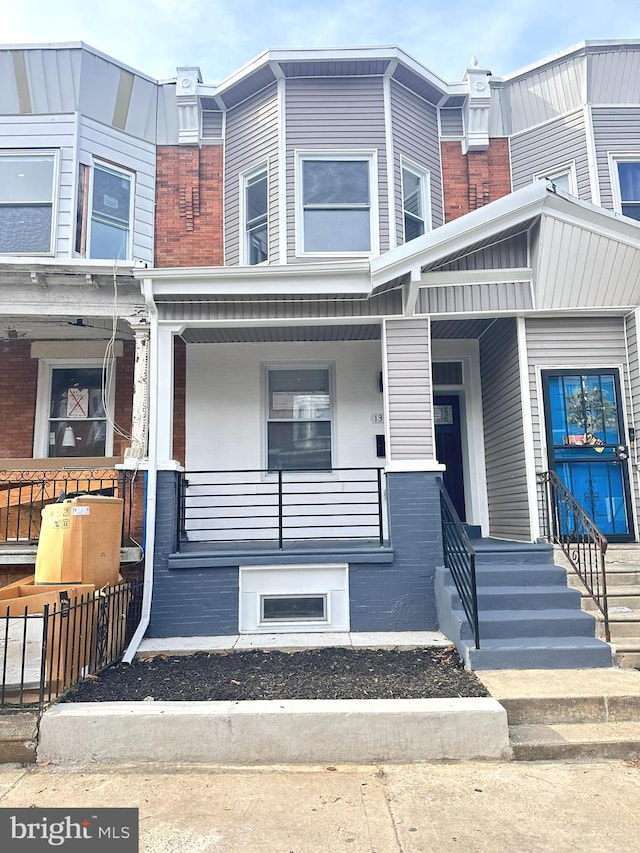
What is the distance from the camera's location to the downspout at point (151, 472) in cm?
624

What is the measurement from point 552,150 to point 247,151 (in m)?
4.58

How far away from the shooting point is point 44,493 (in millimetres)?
6809

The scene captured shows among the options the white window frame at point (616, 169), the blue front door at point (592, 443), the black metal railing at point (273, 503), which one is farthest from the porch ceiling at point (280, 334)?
the white window frame at point (616, 169)

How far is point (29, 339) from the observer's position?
867 cm

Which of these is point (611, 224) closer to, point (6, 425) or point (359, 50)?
point (359, 50)

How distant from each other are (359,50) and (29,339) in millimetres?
6143

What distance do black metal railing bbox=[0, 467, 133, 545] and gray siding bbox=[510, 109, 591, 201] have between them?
23.9 feet

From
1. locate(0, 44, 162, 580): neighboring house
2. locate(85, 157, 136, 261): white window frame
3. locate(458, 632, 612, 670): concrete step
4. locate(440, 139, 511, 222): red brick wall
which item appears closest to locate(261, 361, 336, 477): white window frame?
locate(0, 44, 162, 580): neighboring house

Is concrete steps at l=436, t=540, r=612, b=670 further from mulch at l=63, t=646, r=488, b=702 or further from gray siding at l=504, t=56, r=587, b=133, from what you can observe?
gray siding at l=504, t=56, r=587, b=133

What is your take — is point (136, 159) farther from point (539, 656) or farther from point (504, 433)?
point (539, 656)

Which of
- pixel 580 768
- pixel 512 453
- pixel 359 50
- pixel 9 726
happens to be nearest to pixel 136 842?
pixel 9 726

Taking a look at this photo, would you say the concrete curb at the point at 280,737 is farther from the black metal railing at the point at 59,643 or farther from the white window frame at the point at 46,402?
the white window frame at the point at 46,402

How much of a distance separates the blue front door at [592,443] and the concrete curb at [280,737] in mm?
3559

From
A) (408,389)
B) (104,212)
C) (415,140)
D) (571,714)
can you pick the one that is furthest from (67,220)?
(571,714)
